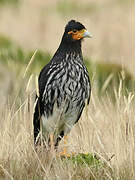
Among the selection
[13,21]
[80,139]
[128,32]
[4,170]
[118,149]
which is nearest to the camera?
[4,170]

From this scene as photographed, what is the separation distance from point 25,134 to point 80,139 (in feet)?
1.62

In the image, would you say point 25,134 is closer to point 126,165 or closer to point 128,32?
point 126,165

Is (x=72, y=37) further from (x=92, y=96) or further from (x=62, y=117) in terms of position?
(x=62, y=117)

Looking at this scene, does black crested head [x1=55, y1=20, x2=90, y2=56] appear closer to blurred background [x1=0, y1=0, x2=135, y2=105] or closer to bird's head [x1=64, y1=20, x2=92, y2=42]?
bird's head [x1=64, y1=20, x2=92, y2=42]

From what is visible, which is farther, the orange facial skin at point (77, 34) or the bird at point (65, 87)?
the orange facial skin at point (77, 34)

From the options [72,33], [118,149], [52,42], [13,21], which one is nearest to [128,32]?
[52,42]

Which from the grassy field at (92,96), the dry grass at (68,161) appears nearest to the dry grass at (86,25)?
the grassy field at (92,96)

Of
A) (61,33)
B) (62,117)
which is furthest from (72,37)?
(61,33)

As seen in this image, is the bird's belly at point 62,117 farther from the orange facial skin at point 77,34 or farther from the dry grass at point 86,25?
the dry grass at point 86,25

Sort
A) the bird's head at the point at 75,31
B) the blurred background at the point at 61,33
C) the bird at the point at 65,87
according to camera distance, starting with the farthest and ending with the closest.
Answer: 1. the blurred background at the point at 61,33
2. the bird's head at the point at 75,31
3. the bird at the point at 65,87

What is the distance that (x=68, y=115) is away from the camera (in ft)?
20.1

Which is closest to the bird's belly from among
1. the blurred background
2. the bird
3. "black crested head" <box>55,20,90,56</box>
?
the bird

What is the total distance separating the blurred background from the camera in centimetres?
1141

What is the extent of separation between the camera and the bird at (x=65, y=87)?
5.95 m
